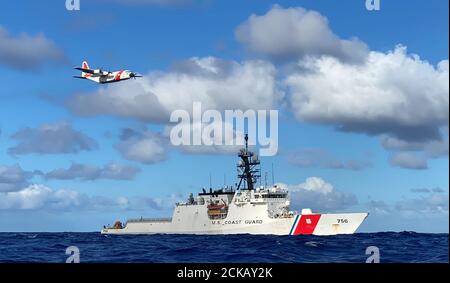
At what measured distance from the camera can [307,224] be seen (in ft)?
320

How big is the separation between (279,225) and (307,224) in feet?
17.3

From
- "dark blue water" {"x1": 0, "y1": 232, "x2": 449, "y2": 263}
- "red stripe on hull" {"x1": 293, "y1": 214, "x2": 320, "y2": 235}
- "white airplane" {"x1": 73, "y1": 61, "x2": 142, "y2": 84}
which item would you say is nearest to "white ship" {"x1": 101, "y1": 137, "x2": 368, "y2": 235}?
"red stripe on hull" {"x1": 293, "y1": 214, "x2": 320, "y2": 235}

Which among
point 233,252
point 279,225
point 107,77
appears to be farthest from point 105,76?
point 279,225

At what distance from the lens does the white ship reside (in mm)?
97562

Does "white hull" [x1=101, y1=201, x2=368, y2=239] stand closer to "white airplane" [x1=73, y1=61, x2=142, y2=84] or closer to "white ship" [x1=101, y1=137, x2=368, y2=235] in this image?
"white ship" [x1=101, y1=137, x2=368, y2=235]

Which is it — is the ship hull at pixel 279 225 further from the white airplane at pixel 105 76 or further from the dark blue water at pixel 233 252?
the white airplane at pixel 105 76

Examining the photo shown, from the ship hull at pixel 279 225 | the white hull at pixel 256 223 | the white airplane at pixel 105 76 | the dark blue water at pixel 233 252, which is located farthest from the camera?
the white hull at pixel 256 223

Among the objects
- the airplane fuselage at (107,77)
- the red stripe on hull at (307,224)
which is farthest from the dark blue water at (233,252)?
the red stripe on hull at (307,224)

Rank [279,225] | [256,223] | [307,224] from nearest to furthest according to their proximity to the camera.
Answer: [307,224], [279,225], [256,223]

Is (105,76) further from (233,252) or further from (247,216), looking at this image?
(247,216)

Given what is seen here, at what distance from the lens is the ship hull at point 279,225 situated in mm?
95938
